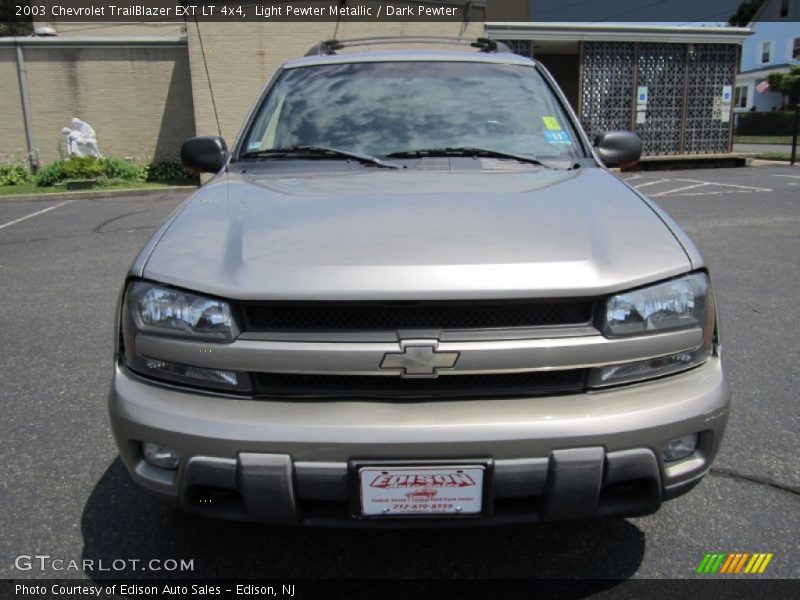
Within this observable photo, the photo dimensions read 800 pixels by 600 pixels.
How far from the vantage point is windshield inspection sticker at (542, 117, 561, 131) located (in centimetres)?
312

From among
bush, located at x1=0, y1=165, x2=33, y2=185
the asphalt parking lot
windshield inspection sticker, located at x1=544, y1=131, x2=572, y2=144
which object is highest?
windshield inspection sticker, located at x1=544, y1=131, x2=572, y2=144

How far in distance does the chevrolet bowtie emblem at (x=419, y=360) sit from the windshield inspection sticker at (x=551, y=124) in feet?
5.53

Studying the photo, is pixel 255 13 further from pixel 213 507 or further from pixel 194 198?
pixel 213 507

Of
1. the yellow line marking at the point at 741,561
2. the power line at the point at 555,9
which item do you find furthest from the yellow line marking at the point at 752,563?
Result: the power line at the point at 555,9

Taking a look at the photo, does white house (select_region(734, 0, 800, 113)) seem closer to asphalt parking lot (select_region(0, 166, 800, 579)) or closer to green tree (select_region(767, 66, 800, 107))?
green tree (select_region(767, 66, 800, 107))

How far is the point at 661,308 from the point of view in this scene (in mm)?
1914

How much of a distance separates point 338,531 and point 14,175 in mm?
16645

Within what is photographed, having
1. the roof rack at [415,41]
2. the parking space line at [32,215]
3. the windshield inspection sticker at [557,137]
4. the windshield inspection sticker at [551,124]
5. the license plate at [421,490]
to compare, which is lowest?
the parking space line at [32,215]

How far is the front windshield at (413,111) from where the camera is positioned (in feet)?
9.87

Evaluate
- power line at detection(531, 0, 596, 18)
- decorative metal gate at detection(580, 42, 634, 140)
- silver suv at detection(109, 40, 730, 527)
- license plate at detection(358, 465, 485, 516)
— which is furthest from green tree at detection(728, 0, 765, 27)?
license plate at detection(358, 465, 485, 516)

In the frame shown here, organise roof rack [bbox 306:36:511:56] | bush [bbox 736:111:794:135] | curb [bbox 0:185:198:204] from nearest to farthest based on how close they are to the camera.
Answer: roof rack [bbox 306:36:511:56]
curb [bbox 0:185:198:204]
bush [bbox 736:111:794:135]

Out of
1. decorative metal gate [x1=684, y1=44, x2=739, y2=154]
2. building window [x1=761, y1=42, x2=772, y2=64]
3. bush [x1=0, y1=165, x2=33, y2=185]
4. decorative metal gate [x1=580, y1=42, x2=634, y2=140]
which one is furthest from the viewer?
building window [x1=761, y1=42, x2=772, y2=64]

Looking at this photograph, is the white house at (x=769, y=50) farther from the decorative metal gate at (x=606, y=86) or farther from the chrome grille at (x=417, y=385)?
the chrome grille at (x=417, y=385)

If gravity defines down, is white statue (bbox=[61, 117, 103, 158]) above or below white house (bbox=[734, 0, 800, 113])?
below
